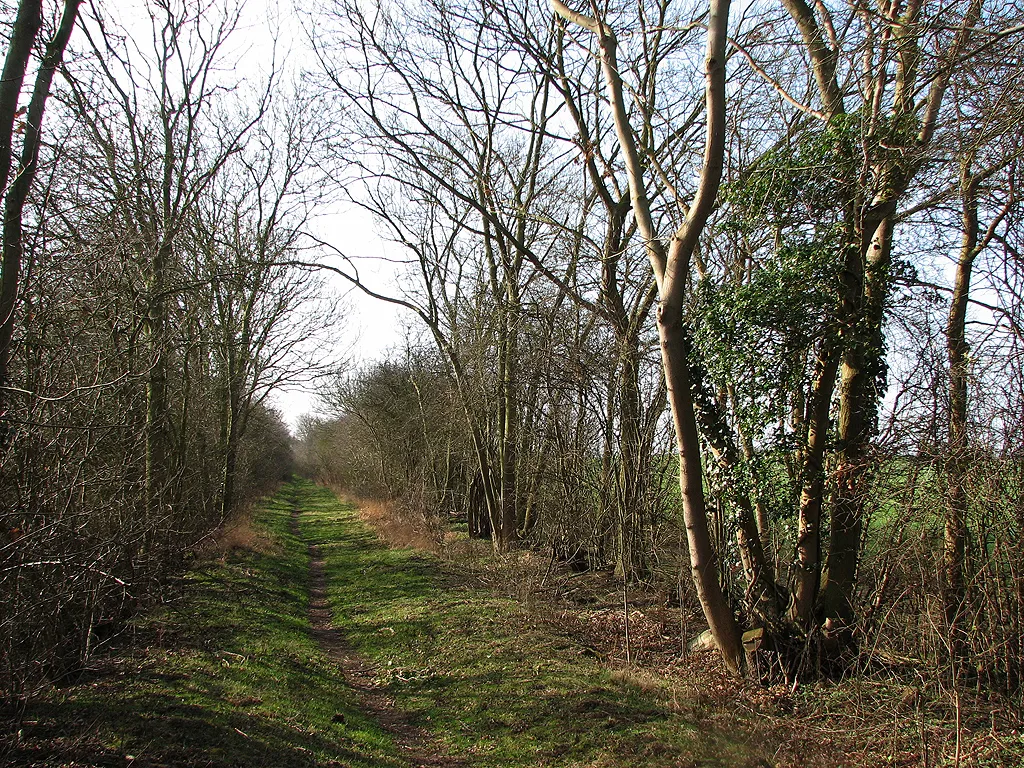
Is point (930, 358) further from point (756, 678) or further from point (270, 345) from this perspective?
point (270, 345)

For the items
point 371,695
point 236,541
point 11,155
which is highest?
point 11,155

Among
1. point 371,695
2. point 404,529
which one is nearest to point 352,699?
point 371,695

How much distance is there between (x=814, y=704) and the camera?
21.5 ft

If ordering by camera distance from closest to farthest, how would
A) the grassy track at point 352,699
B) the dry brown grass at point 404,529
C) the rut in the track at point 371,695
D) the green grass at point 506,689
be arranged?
the grassy track at point 352,699 < the green grass at point 506,689 < the rut in the track at point 371,695 < the dry brown grass at point 404,529

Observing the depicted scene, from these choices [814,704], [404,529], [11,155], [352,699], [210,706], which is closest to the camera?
[11,155]

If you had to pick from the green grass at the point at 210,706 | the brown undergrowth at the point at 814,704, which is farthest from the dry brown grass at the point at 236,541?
the brown undergrowth at the point at 814,704

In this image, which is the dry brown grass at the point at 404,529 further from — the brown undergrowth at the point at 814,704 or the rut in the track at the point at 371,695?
the brown undergrowth at the point at 814,704

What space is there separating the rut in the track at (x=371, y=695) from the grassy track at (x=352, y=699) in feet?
0.24

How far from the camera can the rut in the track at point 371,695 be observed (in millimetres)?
5930

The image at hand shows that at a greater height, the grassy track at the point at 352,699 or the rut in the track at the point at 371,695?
the grassy track at the point at 352,699

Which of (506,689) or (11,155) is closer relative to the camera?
(11,155)

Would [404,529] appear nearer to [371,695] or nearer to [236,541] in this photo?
[236,541]

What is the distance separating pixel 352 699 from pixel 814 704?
4597mm

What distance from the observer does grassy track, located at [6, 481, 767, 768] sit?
5305 mm
